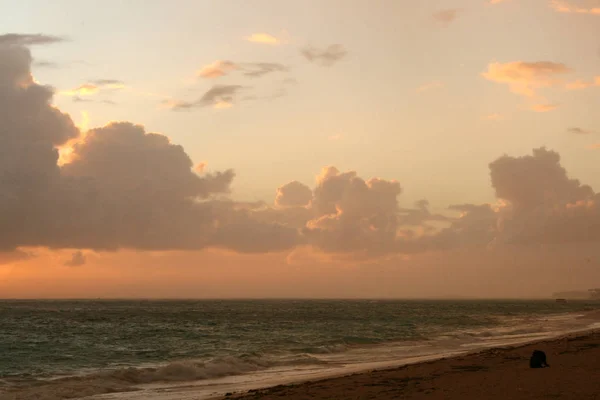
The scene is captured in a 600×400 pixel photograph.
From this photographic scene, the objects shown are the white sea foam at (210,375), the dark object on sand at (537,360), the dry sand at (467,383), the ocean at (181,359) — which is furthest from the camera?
the ocean at (181,359)

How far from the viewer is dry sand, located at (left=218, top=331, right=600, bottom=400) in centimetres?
1655

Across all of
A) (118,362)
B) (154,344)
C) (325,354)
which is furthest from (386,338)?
(118,362)

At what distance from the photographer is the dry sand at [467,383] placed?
1655 cm

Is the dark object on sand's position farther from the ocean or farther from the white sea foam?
the ocean

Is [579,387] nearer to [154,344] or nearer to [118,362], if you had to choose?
[118,362]

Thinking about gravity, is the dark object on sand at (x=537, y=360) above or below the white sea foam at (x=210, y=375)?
above

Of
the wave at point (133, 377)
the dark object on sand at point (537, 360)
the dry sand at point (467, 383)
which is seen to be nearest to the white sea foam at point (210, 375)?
the wave at point (133, 377)

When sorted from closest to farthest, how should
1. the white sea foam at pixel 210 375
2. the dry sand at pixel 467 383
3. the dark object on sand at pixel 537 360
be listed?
the dry sand at pixel 467 383, the dark object on sand at pixel 537 360, the white sea foam at pixel 210 375

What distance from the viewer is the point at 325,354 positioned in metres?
36.3

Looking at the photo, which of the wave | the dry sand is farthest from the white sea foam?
the dry sand

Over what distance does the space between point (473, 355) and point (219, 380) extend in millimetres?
12407

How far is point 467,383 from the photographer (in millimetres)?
19016

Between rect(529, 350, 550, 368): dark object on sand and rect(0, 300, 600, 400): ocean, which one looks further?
rect(0, 300, 600, 400): ocean

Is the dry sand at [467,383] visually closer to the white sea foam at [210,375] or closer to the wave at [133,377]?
the white sea foam at [210,375]
